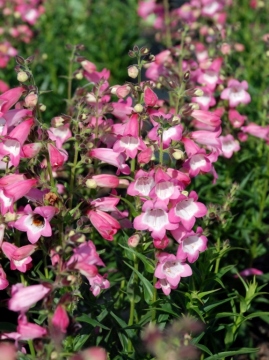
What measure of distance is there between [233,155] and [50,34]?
14.0 feet

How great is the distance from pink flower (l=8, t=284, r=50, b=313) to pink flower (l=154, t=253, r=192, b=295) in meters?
0.70

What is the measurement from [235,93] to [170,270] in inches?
70.4

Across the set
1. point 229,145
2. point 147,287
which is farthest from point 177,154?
point 229,145

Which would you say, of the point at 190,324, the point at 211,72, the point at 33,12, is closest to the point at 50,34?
the point at 33,12

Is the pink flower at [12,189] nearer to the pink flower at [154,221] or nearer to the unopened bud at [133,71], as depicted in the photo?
the pink flower at [154,221]

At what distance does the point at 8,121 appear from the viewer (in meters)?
3.57

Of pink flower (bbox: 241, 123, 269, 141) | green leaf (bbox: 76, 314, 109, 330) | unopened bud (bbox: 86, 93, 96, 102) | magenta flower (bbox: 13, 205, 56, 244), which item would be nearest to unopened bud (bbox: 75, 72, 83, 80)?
unopened bud (bbox: 86, 93, 96, 102)

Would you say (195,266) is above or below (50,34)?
above

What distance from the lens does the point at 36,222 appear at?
135 inches

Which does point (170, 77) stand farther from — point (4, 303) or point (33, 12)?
point (33, 12)

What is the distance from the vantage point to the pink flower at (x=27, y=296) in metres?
2.91

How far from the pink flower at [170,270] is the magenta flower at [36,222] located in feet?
1.81

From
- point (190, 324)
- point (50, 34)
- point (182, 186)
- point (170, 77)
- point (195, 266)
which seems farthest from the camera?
point (50, 34)

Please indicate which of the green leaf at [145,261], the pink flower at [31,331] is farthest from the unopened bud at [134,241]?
the pink flower at [31,331]
